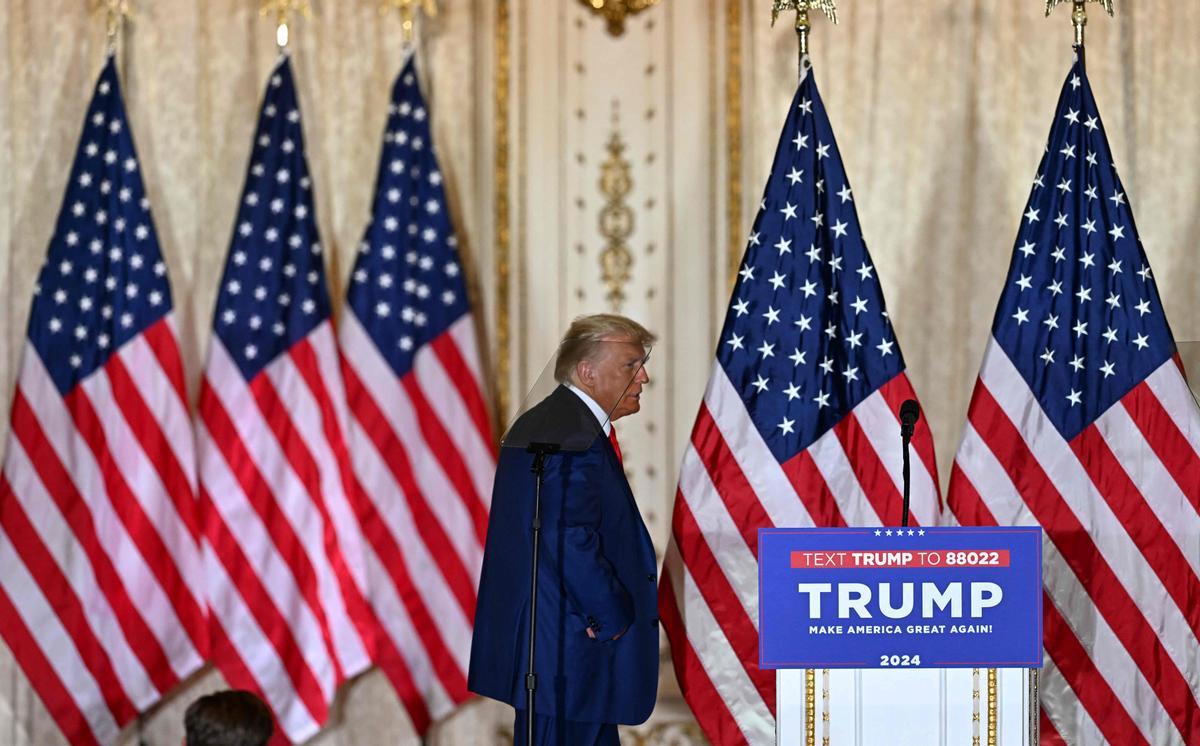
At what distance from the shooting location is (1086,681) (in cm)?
600

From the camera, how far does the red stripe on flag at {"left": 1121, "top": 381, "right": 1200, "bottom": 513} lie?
5898mm

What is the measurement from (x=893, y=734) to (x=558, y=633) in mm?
1057

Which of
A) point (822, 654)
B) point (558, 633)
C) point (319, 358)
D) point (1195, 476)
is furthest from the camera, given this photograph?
point (319, 358)

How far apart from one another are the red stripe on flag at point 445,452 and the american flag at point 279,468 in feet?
1.01

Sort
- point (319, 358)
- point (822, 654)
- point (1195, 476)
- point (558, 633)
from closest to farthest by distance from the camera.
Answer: point (822, 654) < point (558, 633) < point (1195, 476) < point (319, 358)

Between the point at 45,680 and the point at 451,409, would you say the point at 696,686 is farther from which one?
the point at 45,680

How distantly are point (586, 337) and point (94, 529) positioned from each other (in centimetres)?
257

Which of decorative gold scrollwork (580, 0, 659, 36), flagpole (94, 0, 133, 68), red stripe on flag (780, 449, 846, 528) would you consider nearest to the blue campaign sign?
red stripe on flag (780, 449, 846, 528)

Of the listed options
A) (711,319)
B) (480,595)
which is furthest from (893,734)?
(711,319)

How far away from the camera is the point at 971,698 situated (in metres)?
4.44

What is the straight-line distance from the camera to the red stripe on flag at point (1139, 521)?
592cm

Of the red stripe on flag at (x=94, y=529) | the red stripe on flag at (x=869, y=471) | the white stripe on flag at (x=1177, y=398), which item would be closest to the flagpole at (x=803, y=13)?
the red stripe on flag at (x=869, y=471)

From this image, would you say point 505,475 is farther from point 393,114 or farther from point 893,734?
point 393,114

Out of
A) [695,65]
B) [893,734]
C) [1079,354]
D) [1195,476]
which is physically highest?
[695,65]
